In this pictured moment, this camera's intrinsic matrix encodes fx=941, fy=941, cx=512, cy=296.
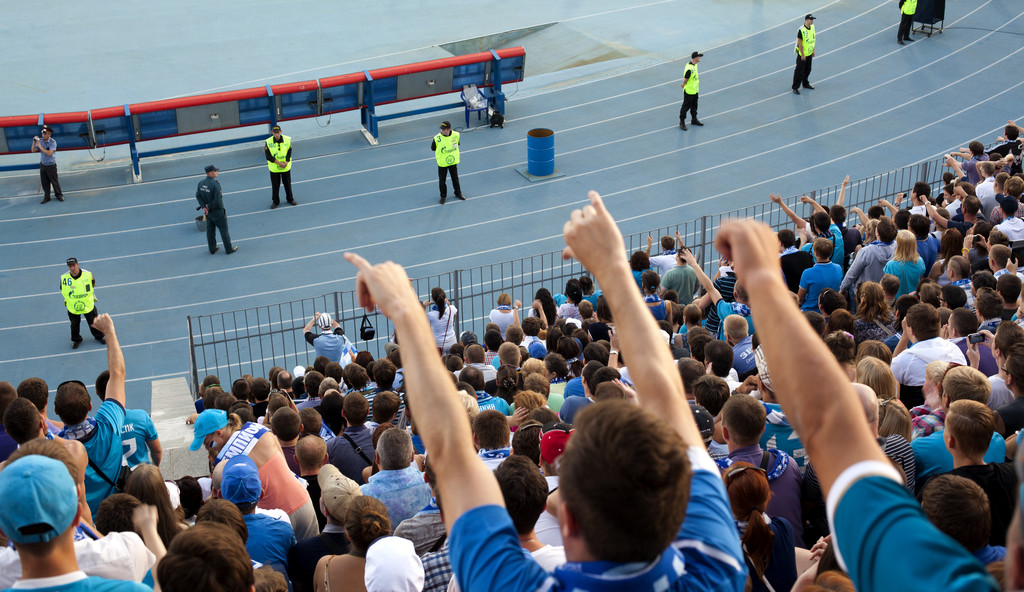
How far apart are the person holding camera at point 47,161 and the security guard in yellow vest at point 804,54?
Answer: 16.1 metres

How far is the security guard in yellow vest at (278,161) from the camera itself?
17.7 metres

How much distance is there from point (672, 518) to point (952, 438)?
3.83m

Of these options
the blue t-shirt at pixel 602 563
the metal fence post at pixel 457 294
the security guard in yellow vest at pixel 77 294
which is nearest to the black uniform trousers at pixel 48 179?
the security guard in yellow vest at pixel 77 294

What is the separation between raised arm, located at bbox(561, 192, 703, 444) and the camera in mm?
2330

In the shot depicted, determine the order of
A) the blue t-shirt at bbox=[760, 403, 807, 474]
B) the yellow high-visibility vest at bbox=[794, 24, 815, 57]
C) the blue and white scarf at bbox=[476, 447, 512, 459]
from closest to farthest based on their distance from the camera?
the blue and white scarf at bbox=[476, 447, 512, 459] → the blue t-shirt at bbox=[760, 403, 807, 474] → the yellow high-visibility vest at bbox=[794, 24, 815, 57]

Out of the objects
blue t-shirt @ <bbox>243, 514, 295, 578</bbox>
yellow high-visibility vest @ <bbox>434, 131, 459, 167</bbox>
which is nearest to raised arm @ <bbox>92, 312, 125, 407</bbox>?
blue t-shirt @ <bbox>243, 514, 295, 578</bbox>

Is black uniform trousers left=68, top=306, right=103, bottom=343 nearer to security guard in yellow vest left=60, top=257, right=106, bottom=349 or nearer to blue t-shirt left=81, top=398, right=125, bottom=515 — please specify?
security guard in yellow vest left=60, top=257, right=106, bottom=349

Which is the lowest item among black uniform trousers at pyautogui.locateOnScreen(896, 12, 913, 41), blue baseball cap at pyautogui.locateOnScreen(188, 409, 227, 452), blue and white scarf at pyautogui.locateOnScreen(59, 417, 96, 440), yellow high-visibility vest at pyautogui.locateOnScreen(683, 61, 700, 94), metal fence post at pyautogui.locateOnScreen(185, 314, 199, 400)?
metal fence post at pyautogui.locateOnScreen(185, 314, 199, 400)

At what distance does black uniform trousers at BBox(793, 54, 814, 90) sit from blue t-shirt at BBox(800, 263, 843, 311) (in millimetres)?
13321

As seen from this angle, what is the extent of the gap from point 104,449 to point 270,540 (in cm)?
180

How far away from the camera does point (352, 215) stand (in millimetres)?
18203

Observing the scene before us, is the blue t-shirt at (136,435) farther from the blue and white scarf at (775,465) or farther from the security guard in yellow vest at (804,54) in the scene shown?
the security guard in yellow vest at (804,54)

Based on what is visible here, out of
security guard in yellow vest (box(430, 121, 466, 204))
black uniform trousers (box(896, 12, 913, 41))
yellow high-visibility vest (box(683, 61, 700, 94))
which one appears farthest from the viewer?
black uniform trousers (box(896, 12, 913, 41))

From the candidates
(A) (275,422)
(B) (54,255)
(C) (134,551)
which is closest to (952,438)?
(C) (134,551)
